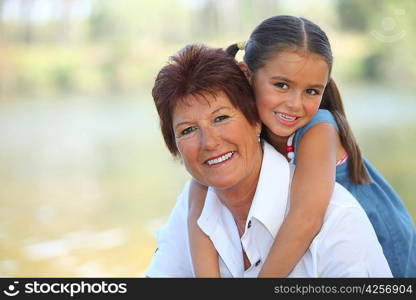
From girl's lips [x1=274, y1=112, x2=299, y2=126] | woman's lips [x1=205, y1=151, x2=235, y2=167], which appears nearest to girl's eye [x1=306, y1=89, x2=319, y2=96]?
girl's lips [x1=274, y1=112, x2=299, y2=126]

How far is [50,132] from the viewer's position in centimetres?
1306

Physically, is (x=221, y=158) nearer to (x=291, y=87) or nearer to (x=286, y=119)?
(x=286, y=119)

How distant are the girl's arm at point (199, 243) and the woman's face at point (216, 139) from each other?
0.23 metres

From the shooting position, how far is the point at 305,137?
259cm

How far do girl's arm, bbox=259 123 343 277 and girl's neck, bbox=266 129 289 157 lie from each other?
0.46 feet

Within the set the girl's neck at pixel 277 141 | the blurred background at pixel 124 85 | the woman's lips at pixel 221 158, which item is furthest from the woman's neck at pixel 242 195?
the blurred background at pixel 124 85

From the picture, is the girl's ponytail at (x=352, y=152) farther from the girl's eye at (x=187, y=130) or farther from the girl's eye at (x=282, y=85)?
the girl's eye at (x=187, y=130)

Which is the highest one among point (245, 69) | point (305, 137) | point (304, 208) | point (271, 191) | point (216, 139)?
point (245, 69)

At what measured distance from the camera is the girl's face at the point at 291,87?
Answer: 2512 mm

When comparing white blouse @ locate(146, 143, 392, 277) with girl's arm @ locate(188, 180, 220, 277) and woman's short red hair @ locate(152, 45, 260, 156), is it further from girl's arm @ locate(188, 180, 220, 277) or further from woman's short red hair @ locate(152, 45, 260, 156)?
woman's short red hair @ locate(152, 45, 260, 156)

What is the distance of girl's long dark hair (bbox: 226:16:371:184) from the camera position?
8.44 ft

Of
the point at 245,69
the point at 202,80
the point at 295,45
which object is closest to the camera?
the point at 202,80

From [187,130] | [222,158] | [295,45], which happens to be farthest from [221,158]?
[295,45]

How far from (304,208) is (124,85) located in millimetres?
13185
